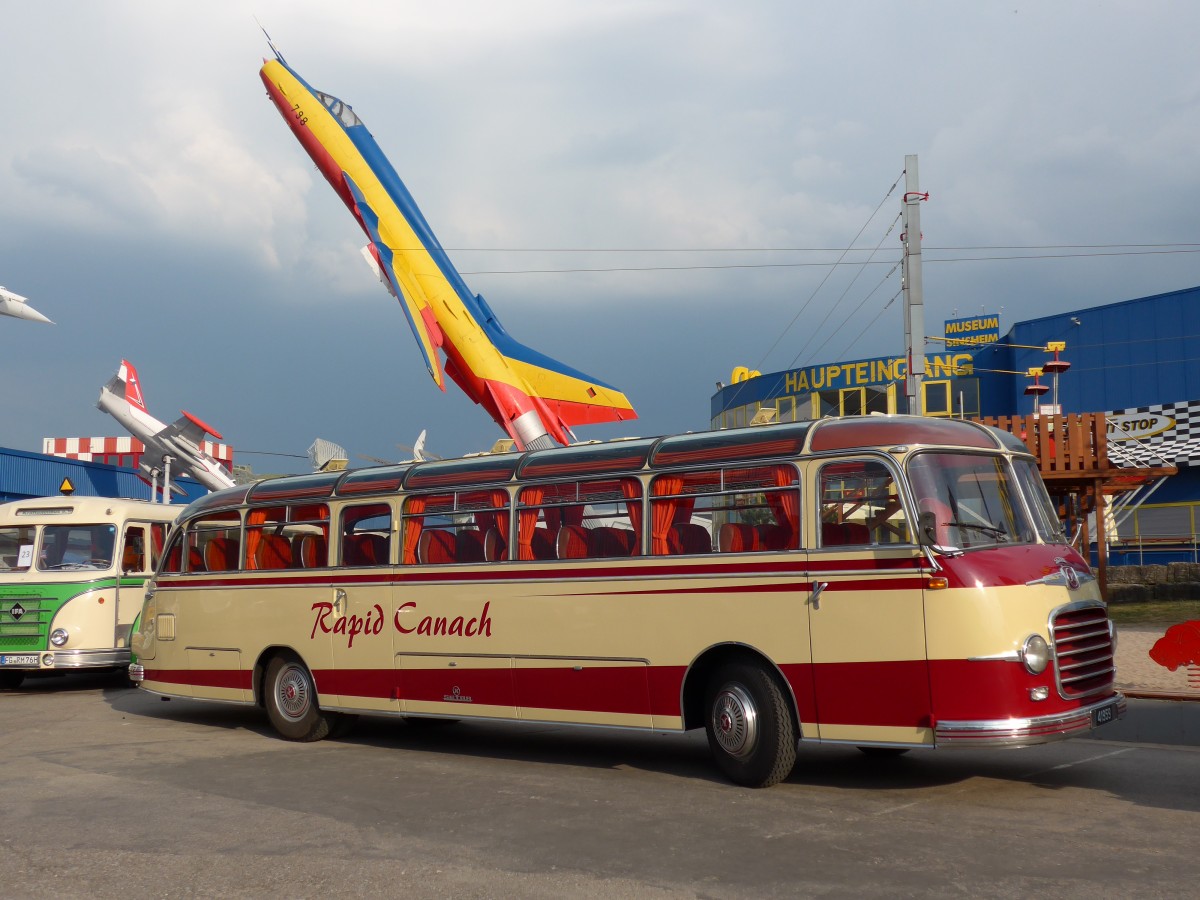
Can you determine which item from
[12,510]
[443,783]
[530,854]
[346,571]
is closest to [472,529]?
[346,571]

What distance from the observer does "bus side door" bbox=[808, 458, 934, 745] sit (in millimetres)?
8117

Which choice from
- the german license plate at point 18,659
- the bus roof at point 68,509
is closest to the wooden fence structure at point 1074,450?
the bus roof at point 68,509

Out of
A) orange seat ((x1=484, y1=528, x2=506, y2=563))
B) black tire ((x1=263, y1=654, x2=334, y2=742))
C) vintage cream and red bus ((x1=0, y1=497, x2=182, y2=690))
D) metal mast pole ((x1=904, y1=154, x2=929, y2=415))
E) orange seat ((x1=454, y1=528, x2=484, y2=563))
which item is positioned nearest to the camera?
orange seat ((x1=484, y1=528, x2=506, y2=563))

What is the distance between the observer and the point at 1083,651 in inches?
328

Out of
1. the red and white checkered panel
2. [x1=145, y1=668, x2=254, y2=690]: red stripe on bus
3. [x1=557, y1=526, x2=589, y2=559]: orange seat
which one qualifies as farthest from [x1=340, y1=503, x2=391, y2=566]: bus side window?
the red and white checkered panel

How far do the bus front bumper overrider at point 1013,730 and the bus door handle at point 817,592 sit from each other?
1192 mm

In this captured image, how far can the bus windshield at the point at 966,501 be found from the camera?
824cm

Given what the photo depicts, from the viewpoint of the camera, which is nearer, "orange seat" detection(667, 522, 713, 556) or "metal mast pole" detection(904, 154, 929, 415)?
"orange seat" detection(667, 522, 713, 556)

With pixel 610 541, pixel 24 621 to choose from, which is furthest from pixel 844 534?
pixel 24 621

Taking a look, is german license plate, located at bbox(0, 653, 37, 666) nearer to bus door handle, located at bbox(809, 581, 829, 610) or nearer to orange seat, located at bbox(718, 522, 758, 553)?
orange seat, located at bbox(718, 522, 758, 553)

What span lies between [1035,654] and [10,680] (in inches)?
626

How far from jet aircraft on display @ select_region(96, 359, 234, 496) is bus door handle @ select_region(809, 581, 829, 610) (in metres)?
34.3

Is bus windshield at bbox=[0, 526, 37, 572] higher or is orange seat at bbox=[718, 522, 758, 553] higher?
bus windshield at bbox=[0, 526, 37, 572]

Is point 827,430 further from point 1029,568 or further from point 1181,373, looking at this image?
point 1181,373
